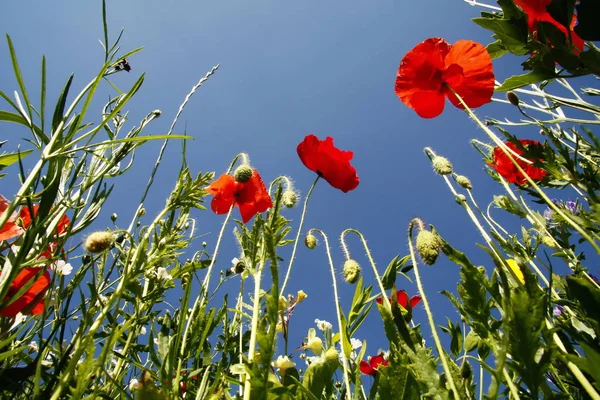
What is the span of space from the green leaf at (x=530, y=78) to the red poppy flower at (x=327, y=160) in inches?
41.4

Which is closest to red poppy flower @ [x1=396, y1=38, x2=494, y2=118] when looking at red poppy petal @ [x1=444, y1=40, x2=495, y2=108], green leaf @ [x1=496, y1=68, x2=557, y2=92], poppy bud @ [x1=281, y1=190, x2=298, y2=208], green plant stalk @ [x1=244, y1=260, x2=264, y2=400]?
red poppy petal @ [x1=444, y1=40, x2=495, y2=108]

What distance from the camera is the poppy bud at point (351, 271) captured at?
1.27 meters

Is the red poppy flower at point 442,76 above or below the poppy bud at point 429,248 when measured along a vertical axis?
above

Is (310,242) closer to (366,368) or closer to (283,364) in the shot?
(283,364)

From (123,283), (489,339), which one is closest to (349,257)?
(489,339)

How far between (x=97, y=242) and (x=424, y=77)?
60.1 inches

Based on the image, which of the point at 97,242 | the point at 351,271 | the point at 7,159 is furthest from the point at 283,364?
the point at 7,159

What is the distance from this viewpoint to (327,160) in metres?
2.17

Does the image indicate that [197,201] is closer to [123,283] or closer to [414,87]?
[123,283]

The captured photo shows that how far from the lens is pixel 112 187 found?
4.01ft

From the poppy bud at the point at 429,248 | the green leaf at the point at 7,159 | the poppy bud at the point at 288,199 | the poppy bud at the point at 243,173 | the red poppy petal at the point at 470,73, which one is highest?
the red poppy petal at the point at 470,73

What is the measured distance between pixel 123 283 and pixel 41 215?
23 cm

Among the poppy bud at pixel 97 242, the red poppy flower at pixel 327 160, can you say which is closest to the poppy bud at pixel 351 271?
the poppy bud at pixel 97 242

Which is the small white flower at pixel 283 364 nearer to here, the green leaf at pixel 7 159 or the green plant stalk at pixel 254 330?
the green plant stalk at pixel 254 330
